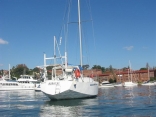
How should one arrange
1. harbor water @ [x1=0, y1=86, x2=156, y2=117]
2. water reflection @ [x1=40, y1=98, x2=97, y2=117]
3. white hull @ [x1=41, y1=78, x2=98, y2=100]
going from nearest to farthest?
1. harbor water @ [x1=0, y1=86, x2=156, y2=117]
2. water reflection @ [x1=40, y1=98, x2=97, y2=117]
3. white hull @ [x1=41, y1=78, x2=98, y2=100]

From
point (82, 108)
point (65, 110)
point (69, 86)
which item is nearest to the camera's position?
point (65, 110)

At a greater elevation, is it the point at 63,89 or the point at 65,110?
the point at 63,89

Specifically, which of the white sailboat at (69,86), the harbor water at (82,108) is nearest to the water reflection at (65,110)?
the harbor water at (82,108)

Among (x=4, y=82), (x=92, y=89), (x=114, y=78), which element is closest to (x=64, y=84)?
(x=92, y=89)

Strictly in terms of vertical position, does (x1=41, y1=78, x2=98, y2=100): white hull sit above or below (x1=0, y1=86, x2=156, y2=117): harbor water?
above

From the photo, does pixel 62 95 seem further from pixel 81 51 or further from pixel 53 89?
pixel 81 51

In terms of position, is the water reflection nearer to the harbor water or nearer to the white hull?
the harbor water

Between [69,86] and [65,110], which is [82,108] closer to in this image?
[65,110]

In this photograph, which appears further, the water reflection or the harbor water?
the water reflection

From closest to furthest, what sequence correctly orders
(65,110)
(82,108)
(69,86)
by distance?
(65,110), (82,108), (69,86)

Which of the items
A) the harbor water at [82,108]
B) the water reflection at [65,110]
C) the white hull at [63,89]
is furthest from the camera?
the white hull at [63,89]

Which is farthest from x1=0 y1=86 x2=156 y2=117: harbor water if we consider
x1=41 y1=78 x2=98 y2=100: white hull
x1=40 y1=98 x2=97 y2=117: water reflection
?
x1=41 y1=78 x2=98 y2=100: white hull

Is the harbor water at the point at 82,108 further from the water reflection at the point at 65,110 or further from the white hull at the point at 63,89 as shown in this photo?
the white hull at the point at 63,89

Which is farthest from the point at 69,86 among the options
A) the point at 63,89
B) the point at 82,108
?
the point at 82,108
